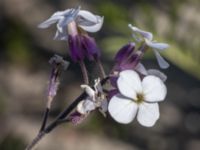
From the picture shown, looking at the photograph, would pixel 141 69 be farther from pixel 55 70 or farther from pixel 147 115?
pixel 55 70

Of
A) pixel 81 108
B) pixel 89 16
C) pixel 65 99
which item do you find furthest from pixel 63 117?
pixel 65 99

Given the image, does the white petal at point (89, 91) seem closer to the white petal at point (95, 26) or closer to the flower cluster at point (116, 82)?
the flower cluster at point (116, 82)

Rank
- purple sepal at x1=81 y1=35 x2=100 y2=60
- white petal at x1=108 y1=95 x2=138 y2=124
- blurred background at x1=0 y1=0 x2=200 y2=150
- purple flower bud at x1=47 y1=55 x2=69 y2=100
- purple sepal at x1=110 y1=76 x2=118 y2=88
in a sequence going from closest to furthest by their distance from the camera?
1. white petal at x1=108 y1=95 x2=138 y2=124
2. purple sepal at x1=110 y1=76 x2=118 y2=88
3. purple sepal at x1=81 y1=35 x2=100 y2=60
4. purple flower bud at x1=47 y1=55 x2=69 y2=100
5. blurred background at x1=0 y1=0 x2=200 y2=150

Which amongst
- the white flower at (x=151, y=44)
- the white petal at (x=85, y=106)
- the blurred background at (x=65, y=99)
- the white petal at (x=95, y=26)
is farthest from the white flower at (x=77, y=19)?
the blurred background at (x=65, y=99)

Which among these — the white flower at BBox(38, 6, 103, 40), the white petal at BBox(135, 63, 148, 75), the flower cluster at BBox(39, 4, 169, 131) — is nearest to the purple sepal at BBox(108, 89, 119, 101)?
the flower cluster at BBox(39, 4, 169, 131)

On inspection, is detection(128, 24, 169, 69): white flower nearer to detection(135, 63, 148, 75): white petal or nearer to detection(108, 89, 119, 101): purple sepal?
detection(135, 63, 148, 75): white petal
